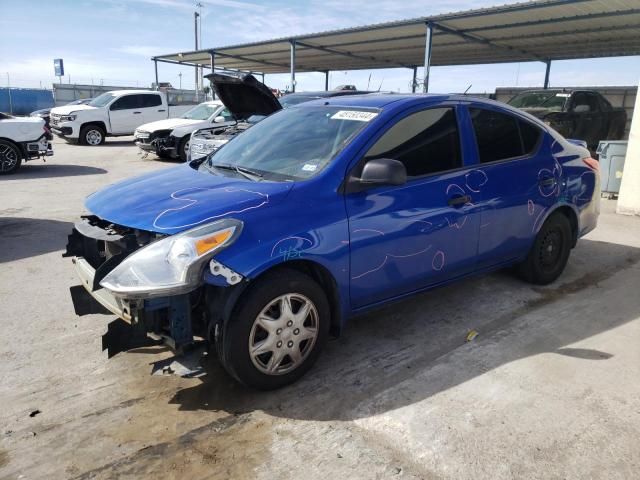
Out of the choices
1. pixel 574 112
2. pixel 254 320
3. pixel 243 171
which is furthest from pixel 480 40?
pixel 254 320

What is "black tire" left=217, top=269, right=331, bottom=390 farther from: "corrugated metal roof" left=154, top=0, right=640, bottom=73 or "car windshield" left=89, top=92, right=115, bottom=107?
"car windshield" left=89, top=92, right=115, bottom=107

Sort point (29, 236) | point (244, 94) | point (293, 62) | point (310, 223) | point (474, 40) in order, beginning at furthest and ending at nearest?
point (293, 62)
point (474, 40)
point (244, 94)
point (29, 236)
point (310, 223)

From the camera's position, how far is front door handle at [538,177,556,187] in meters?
4.32

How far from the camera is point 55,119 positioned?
17406 mm

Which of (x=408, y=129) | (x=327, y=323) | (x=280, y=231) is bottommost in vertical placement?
(x=327, y=323)

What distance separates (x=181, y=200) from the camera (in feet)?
9.68

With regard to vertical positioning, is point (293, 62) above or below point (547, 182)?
above

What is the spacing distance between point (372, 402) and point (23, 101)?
4334cm

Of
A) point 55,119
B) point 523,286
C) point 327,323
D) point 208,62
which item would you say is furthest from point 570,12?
point 208,62

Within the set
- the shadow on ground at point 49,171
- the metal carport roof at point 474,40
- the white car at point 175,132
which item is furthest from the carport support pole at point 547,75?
the shadow on ground at point 49,171

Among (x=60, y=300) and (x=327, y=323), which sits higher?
(x=327, y=323)

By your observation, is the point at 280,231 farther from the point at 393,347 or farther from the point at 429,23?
the point at 429,23

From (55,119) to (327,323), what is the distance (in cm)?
1762

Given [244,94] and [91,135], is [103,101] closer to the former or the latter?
[91,135]
